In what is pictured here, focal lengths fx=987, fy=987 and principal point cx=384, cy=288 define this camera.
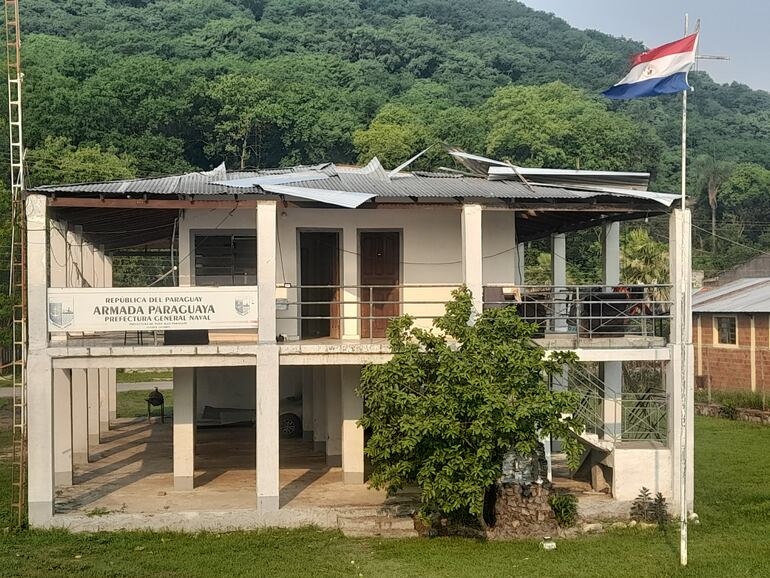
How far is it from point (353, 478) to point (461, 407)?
4.48m

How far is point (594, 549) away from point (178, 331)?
758 centimetres

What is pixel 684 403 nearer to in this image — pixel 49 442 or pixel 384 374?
pixel 384 374

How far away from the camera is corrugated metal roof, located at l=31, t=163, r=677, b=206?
15.8 meters

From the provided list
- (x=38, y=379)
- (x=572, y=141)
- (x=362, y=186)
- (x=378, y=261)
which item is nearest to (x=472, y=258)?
(x=362, y=186)

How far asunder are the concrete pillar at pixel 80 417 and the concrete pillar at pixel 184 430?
3.19 m

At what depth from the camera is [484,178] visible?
19.0m

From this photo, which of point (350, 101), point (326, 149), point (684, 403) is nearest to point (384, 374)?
point (684, 403)

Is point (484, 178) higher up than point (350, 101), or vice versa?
point (350, 101)

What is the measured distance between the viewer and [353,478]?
18.2m

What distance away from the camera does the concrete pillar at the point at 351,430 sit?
18.2m

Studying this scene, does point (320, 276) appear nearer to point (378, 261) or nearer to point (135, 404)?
point (378, 261)

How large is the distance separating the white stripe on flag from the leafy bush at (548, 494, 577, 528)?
21.8 ft

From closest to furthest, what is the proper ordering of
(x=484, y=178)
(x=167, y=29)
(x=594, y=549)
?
(x=594, y=549), (x=484, y=178), (x=167, y=29)

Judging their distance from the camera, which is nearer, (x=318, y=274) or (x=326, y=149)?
(x=318, y=274)
